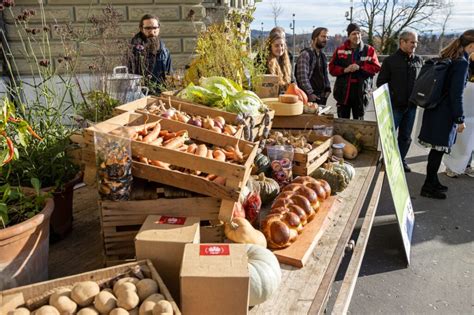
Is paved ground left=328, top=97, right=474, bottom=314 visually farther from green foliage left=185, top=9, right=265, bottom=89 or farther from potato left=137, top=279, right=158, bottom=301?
potato left=137, top=279, right=158, bottom=301

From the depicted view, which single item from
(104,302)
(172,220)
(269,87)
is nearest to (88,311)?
(104,302)

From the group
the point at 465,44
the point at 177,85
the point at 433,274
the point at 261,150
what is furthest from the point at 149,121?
the point at 465,44

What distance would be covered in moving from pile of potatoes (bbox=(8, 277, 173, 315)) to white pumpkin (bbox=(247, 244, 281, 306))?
0.38m

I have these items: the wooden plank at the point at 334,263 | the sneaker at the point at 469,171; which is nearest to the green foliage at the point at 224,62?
the wooden plank at the point at 334,263

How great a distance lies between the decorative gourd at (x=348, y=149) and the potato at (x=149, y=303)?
8.22 ft

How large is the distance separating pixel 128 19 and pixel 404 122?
521 centimetres

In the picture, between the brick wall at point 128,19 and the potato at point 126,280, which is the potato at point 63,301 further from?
the brick wall at point 128,19

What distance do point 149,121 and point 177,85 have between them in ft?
4.82

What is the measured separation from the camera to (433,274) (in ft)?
11.5

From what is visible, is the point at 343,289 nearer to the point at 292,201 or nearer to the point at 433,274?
the point at 292,201

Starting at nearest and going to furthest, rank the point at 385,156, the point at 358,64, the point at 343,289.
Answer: the point at 343,289
the point at 385,156
the point at 358,64

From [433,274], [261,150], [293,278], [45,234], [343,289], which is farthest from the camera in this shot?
[433,274]

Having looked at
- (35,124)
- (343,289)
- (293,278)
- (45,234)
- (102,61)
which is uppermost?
(102,61)

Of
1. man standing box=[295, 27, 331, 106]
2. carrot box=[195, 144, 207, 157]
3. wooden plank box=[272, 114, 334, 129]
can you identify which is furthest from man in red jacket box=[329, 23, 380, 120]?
carrot box=[195, 144, 207, 157]
